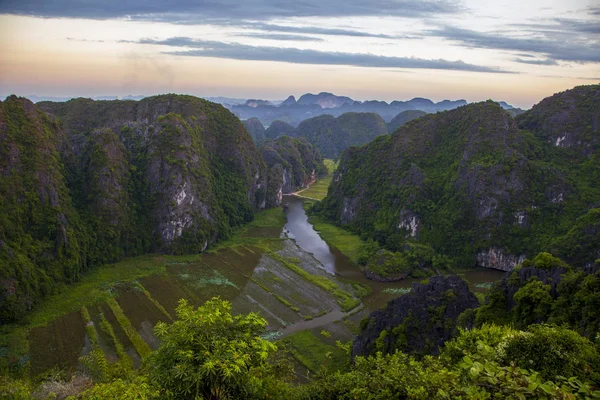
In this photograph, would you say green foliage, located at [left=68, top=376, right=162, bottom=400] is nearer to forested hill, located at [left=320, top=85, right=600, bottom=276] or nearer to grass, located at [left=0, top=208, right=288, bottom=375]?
grass, located at [left=0, top=208, right=288, bottom=375]

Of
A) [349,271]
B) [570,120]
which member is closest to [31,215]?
[349,271]

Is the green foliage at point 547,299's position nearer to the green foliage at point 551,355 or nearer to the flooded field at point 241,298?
the green foliage at point 551,355

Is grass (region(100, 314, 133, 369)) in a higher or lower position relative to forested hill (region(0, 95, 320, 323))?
lower

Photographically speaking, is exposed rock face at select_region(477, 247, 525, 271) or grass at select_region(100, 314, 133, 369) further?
exposed rock face at select_region(477, 247, 525, 271)

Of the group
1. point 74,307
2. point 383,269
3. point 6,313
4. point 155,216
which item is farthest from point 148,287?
point 383,269

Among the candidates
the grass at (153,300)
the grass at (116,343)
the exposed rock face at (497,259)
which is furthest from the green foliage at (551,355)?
the exposed rock face at (497,259)

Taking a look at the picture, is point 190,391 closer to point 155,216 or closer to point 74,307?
point 74,307

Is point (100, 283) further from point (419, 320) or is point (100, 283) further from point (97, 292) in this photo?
point (419, 320)

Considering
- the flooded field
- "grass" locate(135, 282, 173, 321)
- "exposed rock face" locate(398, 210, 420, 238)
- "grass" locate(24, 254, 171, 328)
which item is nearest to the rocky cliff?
"grass" locate(24, 254, 171, 328)
